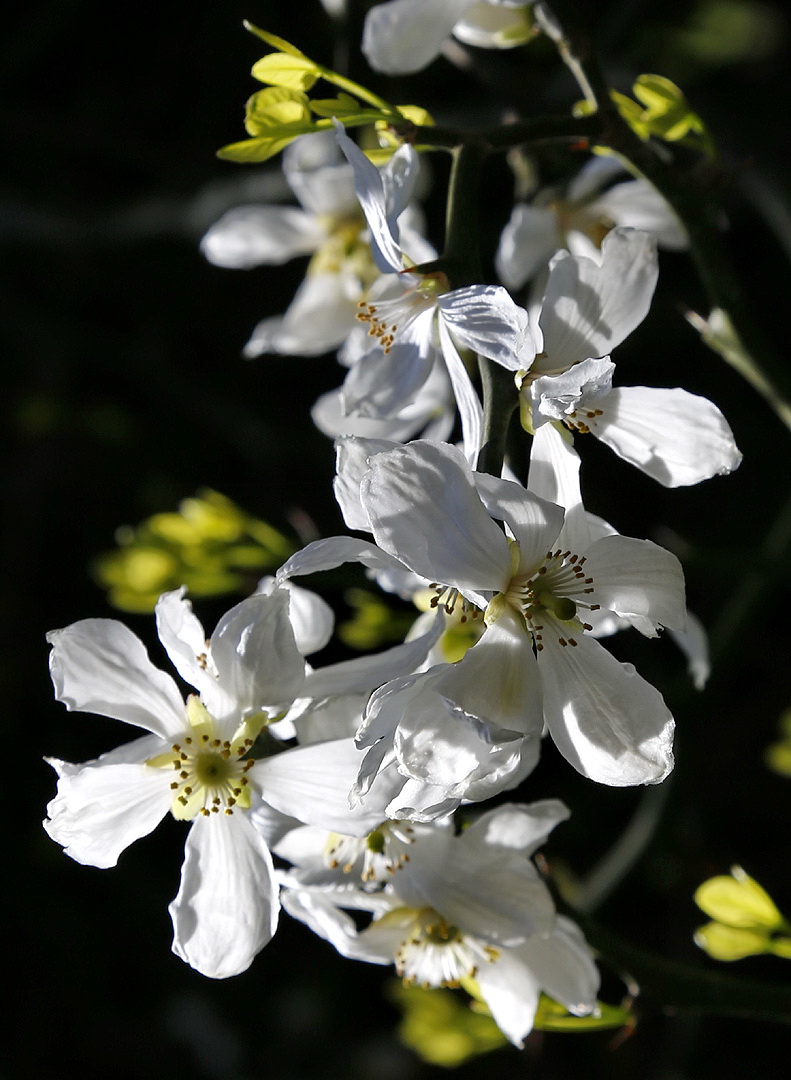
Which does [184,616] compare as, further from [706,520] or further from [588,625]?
[706,520]

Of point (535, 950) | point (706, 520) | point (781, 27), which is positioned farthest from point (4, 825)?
point (781, 27)

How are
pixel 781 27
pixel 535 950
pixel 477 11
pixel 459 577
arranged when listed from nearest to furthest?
pixel 459 577 < pixel 535 950 < pixel 477 11 < pixel 781 27

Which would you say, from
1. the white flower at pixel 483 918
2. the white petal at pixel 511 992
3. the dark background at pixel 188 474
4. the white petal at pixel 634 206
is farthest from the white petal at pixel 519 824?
the dark background at pixel 188 474

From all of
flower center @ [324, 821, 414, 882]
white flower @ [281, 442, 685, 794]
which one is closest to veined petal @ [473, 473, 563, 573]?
white flower @ [281, 442, 685, 794]

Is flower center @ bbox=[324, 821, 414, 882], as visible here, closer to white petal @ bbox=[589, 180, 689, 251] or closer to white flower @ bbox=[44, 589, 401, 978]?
white flower @ bbox=[44, 589, 401, 978]

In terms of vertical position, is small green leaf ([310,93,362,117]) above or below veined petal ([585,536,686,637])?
above

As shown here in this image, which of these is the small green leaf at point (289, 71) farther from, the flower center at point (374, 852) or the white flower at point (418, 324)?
the flower center at point (374, 852)
